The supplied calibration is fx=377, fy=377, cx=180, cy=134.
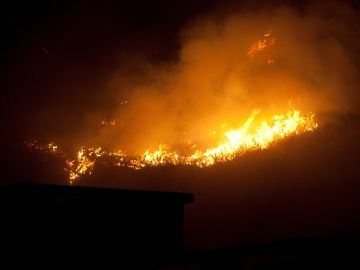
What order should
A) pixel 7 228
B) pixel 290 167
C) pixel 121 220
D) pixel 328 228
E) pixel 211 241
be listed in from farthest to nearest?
pixel 211 241
pixel 290 167
pixel 328 228
pixel 121 220
pixel 7 228

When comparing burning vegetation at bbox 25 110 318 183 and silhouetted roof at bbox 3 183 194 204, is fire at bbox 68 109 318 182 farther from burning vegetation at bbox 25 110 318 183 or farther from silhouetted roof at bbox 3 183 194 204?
silhouetted roof at bbox 3 183 194 204

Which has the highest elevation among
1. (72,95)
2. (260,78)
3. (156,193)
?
(72,95)

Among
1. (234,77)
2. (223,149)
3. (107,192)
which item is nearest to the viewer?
(107,192)

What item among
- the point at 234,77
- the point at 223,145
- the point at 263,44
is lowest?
the point at 223,145

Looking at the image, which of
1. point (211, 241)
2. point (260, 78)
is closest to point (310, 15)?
point (260, 78)

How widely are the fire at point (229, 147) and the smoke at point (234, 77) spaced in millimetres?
291

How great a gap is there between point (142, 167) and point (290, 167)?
4916 millimetres

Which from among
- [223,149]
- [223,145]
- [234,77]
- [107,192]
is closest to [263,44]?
[234,77]

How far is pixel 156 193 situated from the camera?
530 centimetres

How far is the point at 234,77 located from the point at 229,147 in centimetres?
223

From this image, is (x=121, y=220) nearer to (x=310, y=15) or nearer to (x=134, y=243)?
(x=134, y=243)

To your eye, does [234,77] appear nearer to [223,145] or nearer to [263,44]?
[263,44]

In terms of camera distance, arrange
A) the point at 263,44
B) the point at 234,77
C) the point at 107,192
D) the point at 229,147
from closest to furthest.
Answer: the point at 107,192 < the point at 229,147 < the point at 263,44 < the point at 234,77

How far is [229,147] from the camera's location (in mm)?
10359
